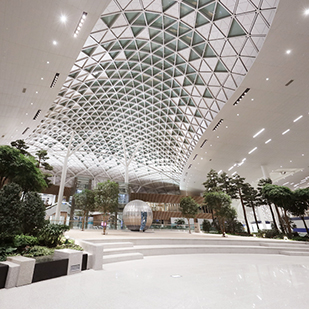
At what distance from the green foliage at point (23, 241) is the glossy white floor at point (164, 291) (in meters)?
2.95

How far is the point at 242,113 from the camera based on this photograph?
67.9ft

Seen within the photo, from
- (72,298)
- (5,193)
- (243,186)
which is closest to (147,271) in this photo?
(72,298)

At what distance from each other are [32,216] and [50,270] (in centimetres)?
410

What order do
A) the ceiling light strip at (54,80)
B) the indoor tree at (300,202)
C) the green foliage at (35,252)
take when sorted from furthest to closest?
1. the indoor tree at (300,202)
2. the ceiling light strip at (54,80)
3. the green foliage at (35,252)

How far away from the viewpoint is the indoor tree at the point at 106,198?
20594 millimetres

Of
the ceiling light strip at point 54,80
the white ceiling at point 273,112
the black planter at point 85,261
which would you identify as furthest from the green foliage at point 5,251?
the white ceiling at point 273,112

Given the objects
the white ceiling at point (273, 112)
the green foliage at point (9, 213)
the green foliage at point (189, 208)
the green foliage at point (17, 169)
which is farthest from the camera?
Result: the green foliage at point (189, 208)

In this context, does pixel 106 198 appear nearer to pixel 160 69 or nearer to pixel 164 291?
pixel 164 291

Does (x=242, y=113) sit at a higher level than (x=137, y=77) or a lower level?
lower

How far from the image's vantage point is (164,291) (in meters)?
5.27

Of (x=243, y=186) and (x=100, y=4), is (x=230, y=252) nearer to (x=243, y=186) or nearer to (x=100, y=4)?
(x=100, y=4)

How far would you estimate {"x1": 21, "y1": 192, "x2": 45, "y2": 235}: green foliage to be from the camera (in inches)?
369

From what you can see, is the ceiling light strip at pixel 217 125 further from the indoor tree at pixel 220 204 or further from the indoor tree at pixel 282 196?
the indoor tree at pixel 282 196

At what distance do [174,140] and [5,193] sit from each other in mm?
32921
